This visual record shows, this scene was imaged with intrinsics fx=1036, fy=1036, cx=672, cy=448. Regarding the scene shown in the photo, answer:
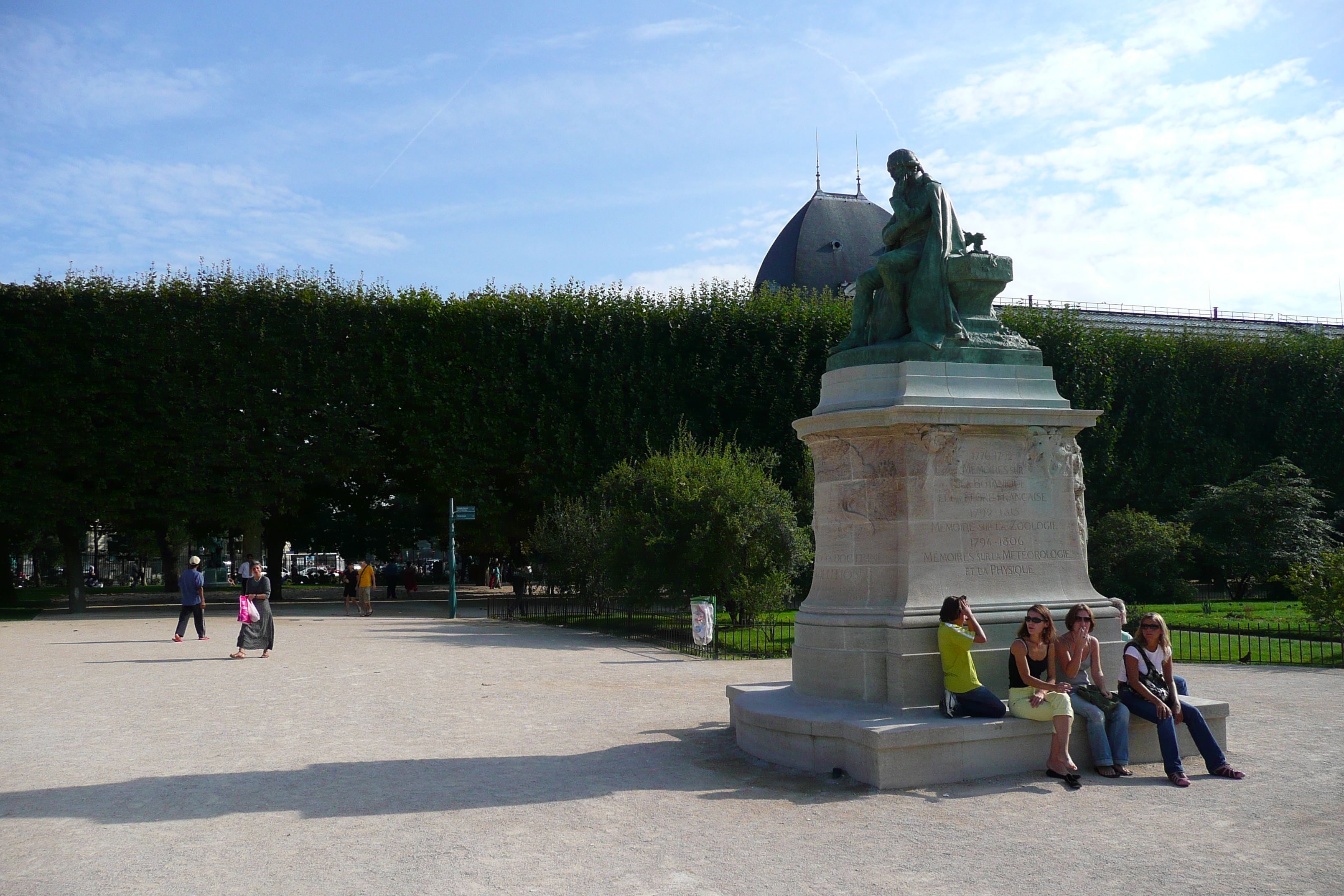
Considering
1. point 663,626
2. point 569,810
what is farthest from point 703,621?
point 569,810

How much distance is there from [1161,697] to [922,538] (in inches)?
81.0

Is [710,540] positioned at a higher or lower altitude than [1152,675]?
higher

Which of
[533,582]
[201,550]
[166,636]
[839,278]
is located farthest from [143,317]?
[201,550]

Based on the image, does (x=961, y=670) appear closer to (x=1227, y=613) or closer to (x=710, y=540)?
(x=710, y=540)

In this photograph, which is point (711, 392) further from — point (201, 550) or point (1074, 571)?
point (201, 550)

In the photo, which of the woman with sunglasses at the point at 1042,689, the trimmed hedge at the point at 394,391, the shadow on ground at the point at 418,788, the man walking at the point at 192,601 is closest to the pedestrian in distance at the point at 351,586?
the trimmed hedge at the point at 394,391

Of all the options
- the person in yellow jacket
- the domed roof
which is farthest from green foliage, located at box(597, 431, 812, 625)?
the domed roof

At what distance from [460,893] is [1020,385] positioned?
611cm

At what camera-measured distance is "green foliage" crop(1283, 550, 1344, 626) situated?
1579 centimetres

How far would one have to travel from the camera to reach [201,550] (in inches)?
3022

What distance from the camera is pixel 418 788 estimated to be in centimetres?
746

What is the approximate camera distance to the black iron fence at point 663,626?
1739cm

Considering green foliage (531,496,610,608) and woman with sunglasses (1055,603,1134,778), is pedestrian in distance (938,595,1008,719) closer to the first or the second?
woman with sunglasses (1055,603,1134,778)

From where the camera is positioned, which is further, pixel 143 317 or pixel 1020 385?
pixel 143 317
